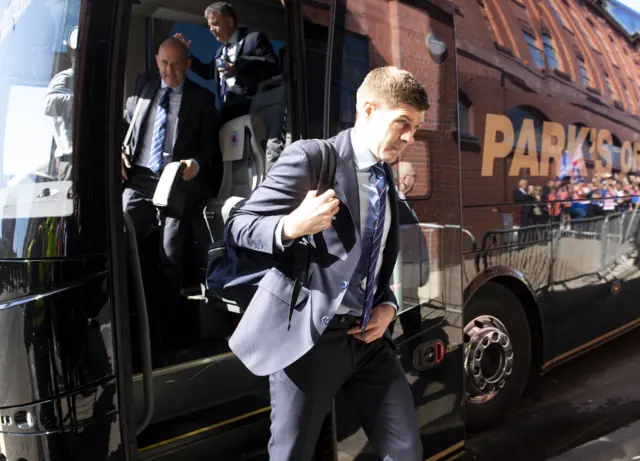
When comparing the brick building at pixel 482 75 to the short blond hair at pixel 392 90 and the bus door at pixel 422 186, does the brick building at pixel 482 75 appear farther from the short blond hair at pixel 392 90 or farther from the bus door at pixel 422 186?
the short blond hair at pixel 392 90

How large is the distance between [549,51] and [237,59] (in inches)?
87.7

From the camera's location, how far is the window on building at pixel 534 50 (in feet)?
12.7

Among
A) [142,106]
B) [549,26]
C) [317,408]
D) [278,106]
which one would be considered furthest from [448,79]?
[142,106]

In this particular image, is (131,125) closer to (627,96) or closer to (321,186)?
(321,186)

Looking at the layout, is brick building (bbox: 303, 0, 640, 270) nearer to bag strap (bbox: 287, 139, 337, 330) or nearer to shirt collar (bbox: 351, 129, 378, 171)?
shirt collar (bbox: 351, 129, 378, 171)

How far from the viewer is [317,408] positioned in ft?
6.37

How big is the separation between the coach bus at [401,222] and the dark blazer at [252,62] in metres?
0.12

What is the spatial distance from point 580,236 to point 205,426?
3.14 metres

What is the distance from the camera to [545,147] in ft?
13.1

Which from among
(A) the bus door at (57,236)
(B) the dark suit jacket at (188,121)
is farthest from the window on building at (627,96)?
(A) the bus door at (57,236)

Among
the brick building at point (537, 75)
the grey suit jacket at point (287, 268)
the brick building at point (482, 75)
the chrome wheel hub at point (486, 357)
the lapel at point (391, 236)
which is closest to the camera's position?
the grey suit jacket at point (287, 268)

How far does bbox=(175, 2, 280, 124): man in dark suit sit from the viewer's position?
3.81 meters

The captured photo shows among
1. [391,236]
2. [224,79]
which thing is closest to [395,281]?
[391,236]

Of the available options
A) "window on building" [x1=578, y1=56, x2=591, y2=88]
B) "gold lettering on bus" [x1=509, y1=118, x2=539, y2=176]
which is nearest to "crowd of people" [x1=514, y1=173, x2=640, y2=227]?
"gold lettering on bus" [x1=509, y1=118, x2=539, y2=176]
